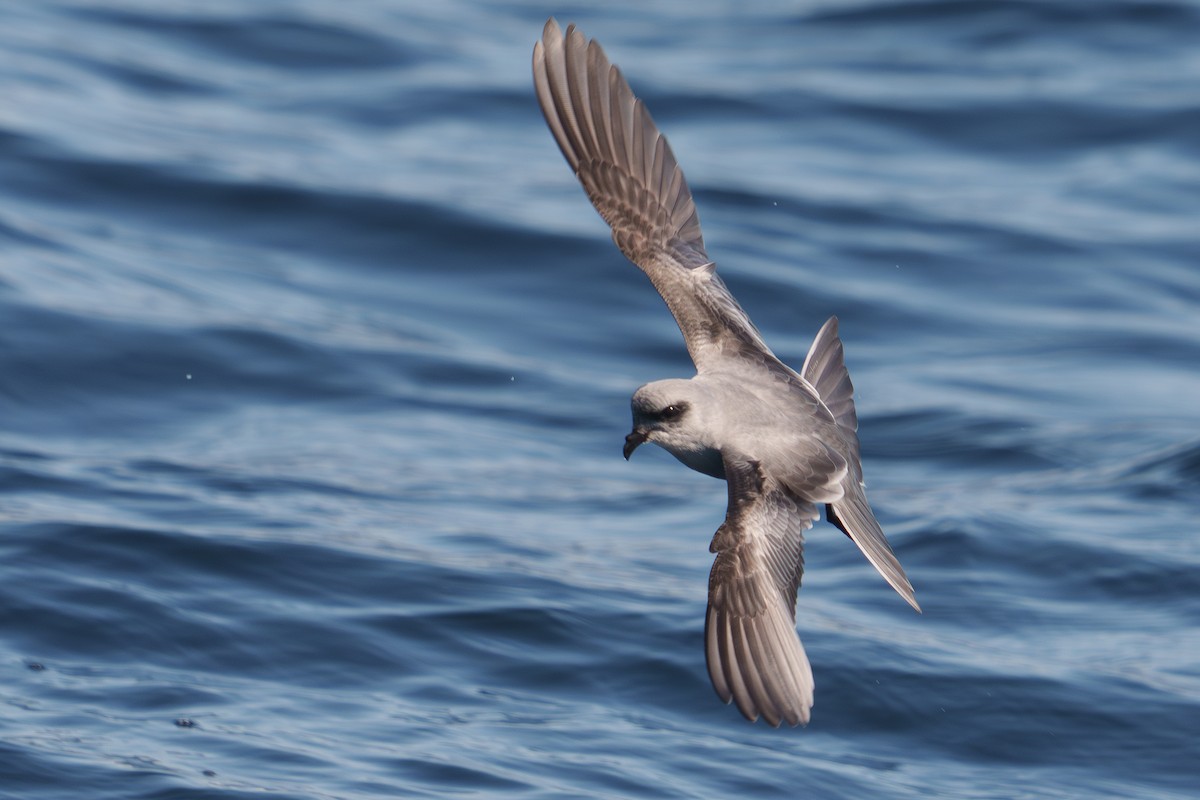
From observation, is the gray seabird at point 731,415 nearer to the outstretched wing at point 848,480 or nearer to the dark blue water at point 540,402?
the outstretched wing at point 848,480

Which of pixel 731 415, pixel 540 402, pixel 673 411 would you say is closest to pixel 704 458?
pixel 731 415

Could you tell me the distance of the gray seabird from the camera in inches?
180

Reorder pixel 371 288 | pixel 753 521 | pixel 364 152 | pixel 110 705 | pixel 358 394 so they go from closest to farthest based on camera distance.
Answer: pixel 753 521 < pixel 110 705 < pixel 358 394 < pixel 371 288 < pixel 364 152

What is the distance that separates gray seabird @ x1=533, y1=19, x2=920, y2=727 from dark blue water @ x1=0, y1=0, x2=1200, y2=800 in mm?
1277

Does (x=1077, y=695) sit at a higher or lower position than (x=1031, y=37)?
lower

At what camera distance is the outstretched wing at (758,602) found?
4.41m

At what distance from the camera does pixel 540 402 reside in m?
9.45

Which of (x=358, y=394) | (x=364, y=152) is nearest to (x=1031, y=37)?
(x=364, y=152)

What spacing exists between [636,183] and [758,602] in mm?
1698

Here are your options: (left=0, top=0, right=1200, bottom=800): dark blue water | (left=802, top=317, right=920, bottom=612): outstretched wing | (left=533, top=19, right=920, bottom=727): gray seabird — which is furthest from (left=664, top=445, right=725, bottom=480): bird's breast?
(left=0, top=0, right=1200, bottom=800): dark blue water

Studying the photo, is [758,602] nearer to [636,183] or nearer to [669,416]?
[669,416]

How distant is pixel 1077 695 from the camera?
669cm

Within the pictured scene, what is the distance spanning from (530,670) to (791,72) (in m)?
9.51

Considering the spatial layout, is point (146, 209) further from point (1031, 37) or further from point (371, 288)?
point (1031, 37)
